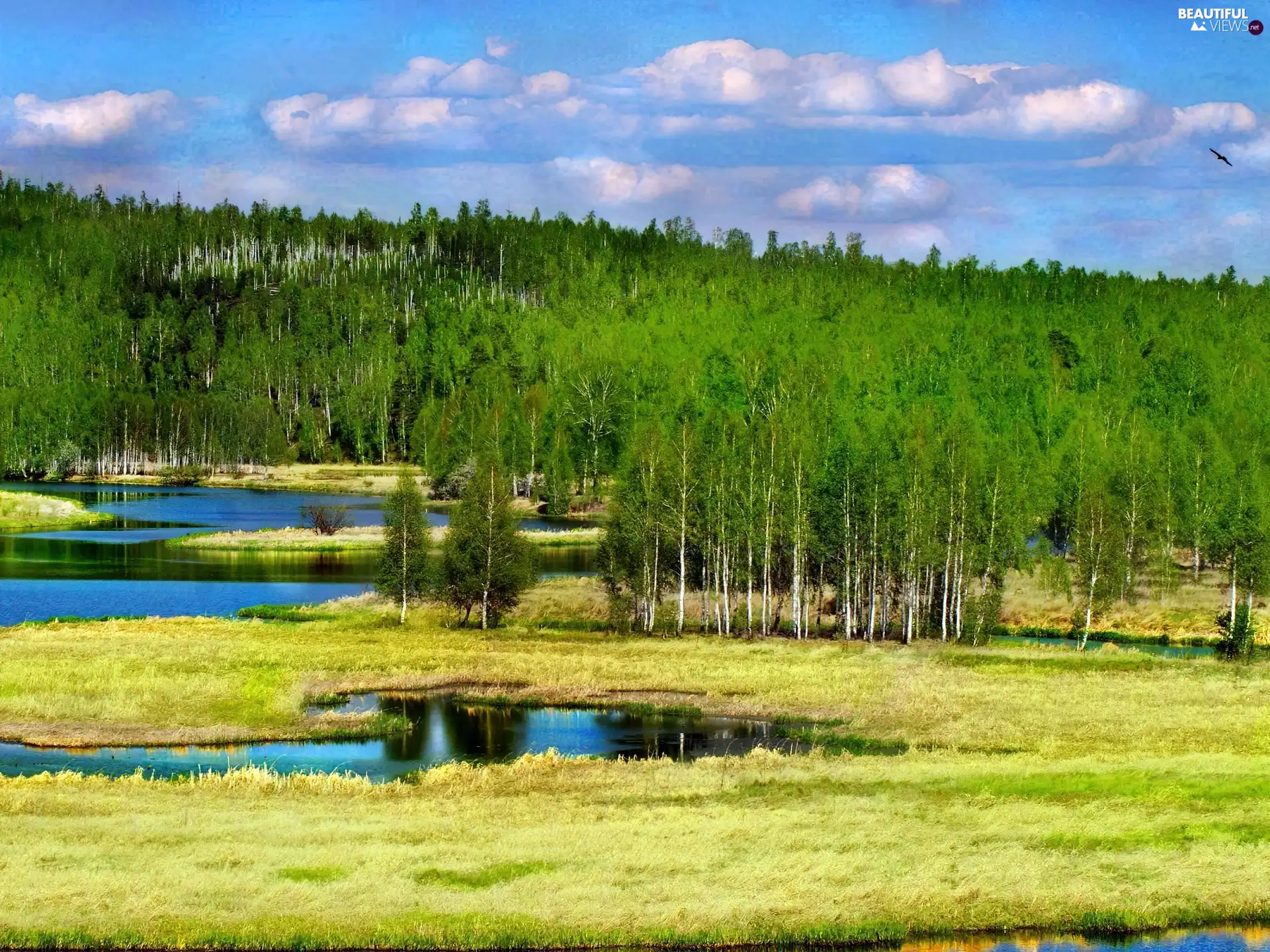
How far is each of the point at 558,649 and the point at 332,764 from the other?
24.4 meters

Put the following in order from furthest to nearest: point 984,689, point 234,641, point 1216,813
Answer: point 234,641 → point 984,689 → point 1216,813

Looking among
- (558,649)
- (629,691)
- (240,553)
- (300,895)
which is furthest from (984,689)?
(240,553)

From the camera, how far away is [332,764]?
49.9 metres

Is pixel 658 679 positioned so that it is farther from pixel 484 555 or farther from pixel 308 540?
pixel 308 540

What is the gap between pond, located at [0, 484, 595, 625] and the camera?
88750 mm

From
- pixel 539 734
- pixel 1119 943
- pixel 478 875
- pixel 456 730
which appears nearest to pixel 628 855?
pixel 478 875

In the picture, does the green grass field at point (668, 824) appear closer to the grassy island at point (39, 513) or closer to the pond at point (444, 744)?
the pond at point (444, 744)

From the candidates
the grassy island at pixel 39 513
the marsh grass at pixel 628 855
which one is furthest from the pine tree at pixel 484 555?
the grassy island at pixel 39 513

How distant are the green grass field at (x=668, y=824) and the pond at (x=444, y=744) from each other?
6.41 ft

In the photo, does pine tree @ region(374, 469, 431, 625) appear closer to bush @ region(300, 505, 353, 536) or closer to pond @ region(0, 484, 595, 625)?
pond @ region(0, 484, 595, 625)

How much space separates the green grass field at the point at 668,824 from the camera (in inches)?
1286

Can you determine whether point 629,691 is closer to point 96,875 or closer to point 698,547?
point 698,547

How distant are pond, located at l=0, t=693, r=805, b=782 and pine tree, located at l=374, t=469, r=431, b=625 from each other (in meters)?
19.0

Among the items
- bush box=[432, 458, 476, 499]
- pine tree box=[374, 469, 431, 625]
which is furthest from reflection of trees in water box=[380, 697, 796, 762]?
bush box=[432, 458, 476, 499]
